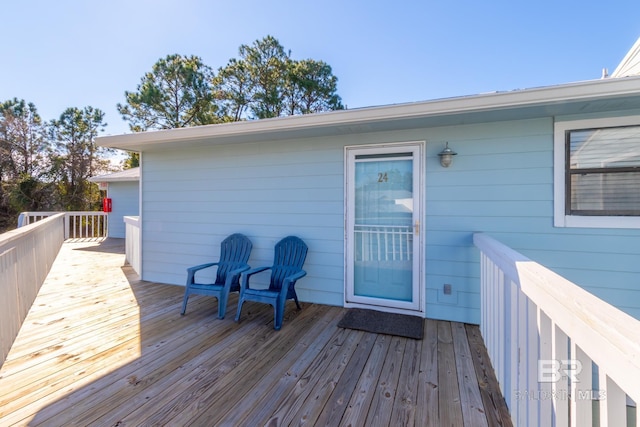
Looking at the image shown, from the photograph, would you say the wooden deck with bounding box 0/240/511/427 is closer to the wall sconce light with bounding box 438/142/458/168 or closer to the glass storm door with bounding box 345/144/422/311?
the glass storm door with bounding box 345/144/422/311

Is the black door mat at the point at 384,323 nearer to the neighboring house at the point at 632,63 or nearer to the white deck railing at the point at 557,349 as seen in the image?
the white deck railing at the point at 557,349

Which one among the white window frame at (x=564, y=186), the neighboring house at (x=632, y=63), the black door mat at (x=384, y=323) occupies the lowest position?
the black door mat at (x=384, y=323)

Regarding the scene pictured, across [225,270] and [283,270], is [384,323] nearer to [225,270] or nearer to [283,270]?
[283,270]

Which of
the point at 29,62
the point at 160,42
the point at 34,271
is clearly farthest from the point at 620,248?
the point at 29,62

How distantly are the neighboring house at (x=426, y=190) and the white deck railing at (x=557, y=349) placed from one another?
119 centimetres

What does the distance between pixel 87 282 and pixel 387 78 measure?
7.92 meters

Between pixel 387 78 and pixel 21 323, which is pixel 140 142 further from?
pixel 387 78

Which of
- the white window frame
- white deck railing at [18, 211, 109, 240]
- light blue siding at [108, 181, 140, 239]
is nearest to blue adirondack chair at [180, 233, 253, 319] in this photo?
the white window frame

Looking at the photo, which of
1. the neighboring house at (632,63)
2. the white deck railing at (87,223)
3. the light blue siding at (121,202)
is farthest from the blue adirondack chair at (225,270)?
the white deck railing at (87,223)

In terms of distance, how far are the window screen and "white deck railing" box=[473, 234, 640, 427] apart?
1.56 metres

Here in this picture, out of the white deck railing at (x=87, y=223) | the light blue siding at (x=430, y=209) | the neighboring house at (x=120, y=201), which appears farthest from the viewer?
the neighboring house at (x=120, y=201)

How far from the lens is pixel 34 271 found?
364 cm

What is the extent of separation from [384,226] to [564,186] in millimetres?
1785

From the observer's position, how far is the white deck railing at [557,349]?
657 millimetres
